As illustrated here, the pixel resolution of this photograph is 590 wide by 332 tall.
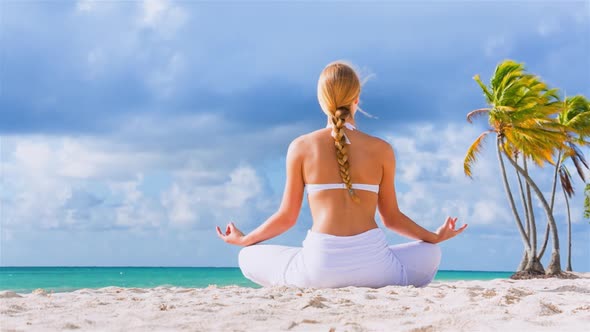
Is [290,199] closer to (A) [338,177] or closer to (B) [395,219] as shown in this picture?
(A) [338,177]

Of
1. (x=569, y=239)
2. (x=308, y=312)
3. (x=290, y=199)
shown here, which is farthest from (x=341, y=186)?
(x=569, y=239)

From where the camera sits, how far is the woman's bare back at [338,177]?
474 centimetres

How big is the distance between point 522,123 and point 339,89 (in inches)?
518

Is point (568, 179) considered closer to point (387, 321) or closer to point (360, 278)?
point (360, 278)

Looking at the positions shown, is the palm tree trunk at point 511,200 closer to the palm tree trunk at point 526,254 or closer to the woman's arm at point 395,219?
the palm tree trunk at point 526,254

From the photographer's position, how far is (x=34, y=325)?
10.6 ft

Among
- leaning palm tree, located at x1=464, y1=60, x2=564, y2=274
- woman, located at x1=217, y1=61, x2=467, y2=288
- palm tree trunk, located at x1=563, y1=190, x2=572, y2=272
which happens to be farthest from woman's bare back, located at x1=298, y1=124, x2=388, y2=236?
palm tree trunk, located at x1=563, y1=190, x2=572, y2=272

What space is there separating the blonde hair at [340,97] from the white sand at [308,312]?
0.97 meters

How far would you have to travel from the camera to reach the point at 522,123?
16.5 m

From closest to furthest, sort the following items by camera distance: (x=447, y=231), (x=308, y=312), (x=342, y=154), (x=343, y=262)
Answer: (x=308, y=312), (x=342, y=154), (x=343, y=262), (x=447, y=231)

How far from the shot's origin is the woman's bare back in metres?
4.74

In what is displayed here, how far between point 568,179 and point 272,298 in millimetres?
20256

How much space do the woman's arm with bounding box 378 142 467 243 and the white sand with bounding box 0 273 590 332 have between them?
778mm

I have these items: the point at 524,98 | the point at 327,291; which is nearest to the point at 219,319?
the point at 327,291
